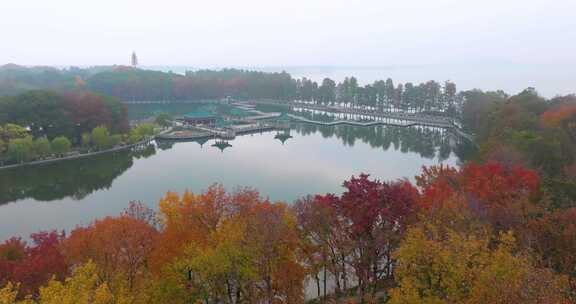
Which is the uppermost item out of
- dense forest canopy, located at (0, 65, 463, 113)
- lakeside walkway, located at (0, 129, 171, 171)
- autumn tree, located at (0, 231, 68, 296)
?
dense forest canopy, located at (0, 65, 463, 113)

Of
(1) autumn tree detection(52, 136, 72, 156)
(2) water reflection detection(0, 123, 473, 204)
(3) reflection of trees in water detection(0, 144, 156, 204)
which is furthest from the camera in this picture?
(1) autumn tree detection(52, 136, 72, 156)

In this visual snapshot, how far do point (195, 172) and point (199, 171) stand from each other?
13.8 inches

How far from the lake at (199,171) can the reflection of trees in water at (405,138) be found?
9cm

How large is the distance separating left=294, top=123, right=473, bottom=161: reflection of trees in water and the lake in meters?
0.09

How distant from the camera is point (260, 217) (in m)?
8.98

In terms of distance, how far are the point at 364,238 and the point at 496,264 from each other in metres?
3.19

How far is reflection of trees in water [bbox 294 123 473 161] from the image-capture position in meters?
33.5

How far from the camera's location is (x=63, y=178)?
24094mm

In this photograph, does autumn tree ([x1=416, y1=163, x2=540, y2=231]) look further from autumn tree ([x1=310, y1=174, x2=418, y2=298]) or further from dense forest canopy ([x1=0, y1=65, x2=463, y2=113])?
dense forest canopy ([x1=0, y1=65, x2=463, y2=113])

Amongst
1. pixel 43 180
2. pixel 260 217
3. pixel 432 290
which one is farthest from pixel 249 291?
pixel 43 180

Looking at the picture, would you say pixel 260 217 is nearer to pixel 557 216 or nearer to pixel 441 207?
pixel 441 207

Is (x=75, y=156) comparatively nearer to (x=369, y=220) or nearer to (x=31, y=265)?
(x=31, y=265)

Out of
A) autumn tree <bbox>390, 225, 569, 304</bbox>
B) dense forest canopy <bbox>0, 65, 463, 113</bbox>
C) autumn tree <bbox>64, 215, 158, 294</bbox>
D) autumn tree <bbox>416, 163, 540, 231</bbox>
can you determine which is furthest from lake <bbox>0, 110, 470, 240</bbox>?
dense forest canopy <bbox>0, 65, 463, 113</bbox>

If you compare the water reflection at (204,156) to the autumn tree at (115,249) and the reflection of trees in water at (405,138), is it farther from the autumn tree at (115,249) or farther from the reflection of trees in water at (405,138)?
the autumn tree at (115,249)
